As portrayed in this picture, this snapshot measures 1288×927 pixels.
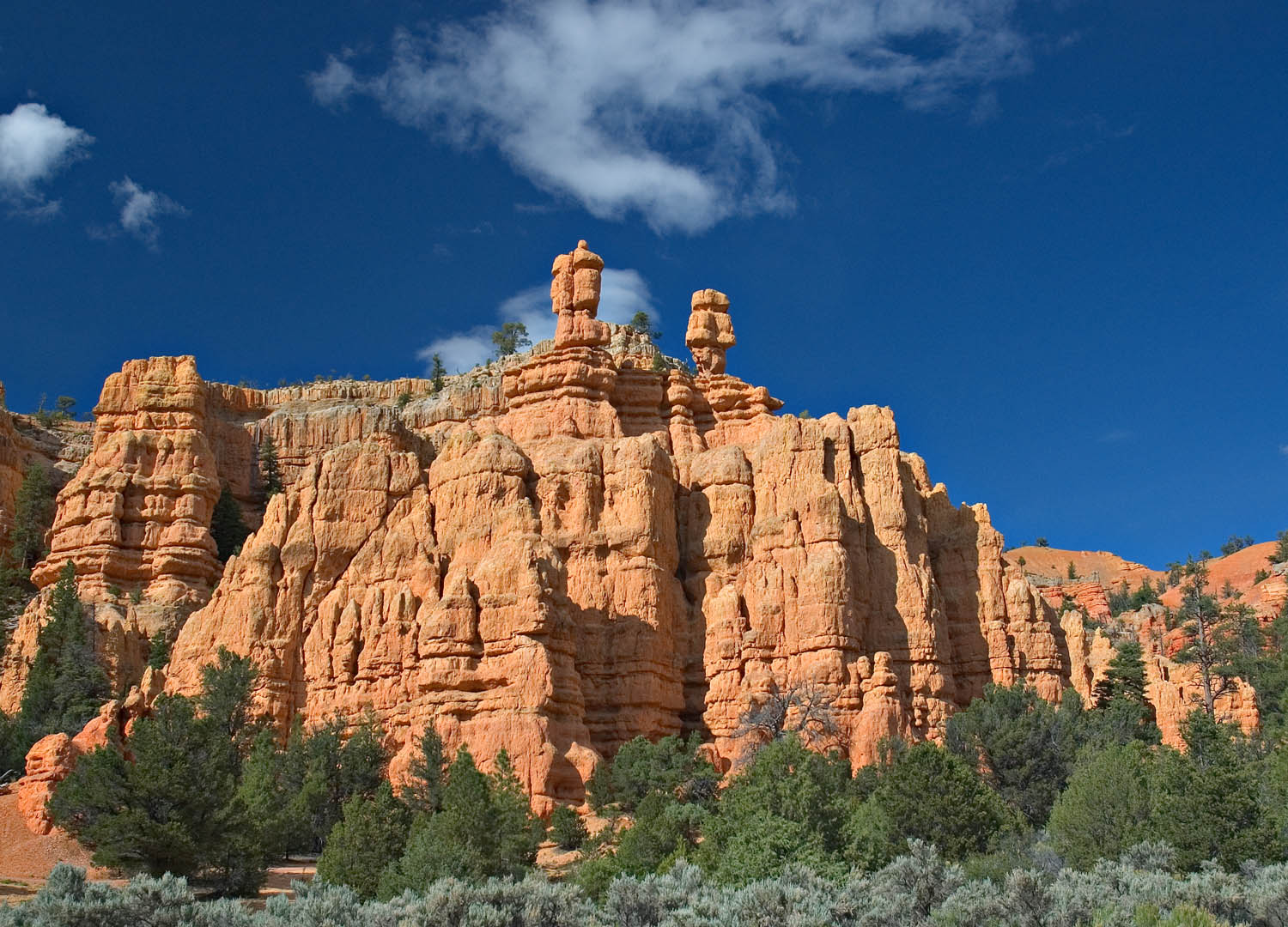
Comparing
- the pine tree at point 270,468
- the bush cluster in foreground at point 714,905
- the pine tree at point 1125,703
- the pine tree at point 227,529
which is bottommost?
the bush cluster in foreground at point 714,905

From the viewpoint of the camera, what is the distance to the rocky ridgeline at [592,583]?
52688 mm

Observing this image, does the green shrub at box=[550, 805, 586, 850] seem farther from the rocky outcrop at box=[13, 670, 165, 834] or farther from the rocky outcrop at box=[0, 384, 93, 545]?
the rocky outcrop at box=[0, 384, 93, 545]

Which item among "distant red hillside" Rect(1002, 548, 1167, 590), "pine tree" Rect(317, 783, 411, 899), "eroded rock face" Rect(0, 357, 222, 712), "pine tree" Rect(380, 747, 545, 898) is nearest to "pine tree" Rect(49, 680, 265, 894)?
"pine tree" Rect(317, 783, 411, 899)

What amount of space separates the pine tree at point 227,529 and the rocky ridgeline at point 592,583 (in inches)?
218

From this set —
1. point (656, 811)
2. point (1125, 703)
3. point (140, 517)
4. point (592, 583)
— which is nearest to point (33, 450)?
point (140, 517)

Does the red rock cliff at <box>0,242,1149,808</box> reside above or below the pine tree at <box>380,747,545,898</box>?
above

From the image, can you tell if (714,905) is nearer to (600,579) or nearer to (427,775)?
(427,775)

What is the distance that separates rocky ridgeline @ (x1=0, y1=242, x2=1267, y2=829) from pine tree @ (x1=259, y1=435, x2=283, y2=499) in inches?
507

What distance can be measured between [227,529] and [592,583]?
88.0 feet

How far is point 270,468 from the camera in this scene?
83.4 m

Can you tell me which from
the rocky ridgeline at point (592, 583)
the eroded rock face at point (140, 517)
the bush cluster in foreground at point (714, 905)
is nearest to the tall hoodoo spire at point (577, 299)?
the rocky ridgeline at point (592, 583)

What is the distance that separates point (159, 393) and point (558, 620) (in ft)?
102

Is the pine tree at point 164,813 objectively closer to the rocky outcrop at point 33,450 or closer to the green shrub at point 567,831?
the green shrub at point 567,831

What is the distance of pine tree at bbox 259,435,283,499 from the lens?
82.2 meters
